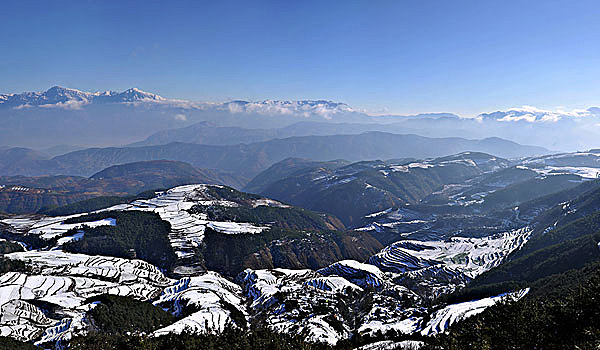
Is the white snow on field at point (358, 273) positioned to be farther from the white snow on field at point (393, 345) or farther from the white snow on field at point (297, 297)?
the white snow on field at point (393, 345)

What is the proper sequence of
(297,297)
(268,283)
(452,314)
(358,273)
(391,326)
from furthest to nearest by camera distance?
(358,273) → (268,283) → (297,297) → (391,326) → (452,314)

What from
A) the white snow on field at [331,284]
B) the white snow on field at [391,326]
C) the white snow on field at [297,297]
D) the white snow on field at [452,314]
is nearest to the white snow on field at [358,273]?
the white snow on field at [297,297]

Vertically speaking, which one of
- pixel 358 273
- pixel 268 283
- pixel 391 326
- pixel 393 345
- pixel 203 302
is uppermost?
pixel 393 345

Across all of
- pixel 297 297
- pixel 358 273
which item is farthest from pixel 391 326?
pixel 358 273

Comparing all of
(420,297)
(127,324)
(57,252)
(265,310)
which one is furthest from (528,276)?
(57,252)

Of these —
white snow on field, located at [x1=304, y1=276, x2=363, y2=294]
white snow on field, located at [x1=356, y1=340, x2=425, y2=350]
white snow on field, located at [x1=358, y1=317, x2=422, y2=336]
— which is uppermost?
white snow on field, located at [x1=356, y1=340, x2=425, y2=350]

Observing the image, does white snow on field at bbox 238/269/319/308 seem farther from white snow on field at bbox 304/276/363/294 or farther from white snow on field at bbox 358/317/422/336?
white snow on field at bbox 358/317/422/336

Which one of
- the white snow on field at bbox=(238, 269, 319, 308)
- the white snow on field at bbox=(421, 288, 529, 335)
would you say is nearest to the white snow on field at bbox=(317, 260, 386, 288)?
the white snow on field at bbox=(238, 269, 319, 308)

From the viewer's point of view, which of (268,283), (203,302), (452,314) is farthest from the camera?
(268,283)

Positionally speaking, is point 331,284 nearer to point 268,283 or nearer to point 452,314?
point 268,283
